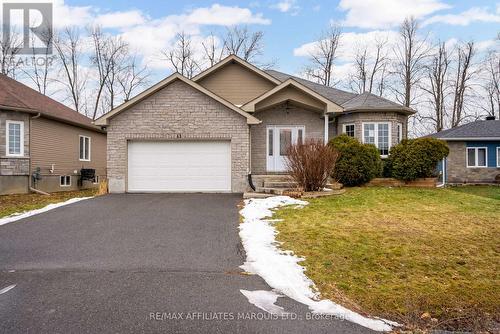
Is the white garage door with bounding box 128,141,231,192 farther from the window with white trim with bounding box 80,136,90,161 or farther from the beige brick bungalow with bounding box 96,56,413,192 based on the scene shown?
the window with white trim with bounding box 80,136,90,161

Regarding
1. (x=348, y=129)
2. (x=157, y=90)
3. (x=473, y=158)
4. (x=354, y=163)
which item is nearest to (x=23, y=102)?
(x=157, y=90)

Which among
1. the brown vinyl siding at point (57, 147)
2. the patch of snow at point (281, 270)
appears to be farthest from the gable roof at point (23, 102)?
the patch of snow at point (281, 270)

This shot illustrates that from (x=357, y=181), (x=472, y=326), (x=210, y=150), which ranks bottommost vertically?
(x=472, y=326)

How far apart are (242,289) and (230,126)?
32.3 feet

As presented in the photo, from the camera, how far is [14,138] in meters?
15.5

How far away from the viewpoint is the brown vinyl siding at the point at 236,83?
16828 mm

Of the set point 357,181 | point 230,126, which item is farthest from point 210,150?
point 357,181

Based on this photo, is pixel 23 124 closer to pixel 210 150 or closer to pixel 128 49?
pixel 210 150

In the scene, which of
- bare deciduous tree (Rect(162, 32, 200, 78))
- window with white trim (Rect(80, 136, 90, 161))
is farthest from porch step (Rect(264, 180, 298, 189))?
bare deciduous tree (Rect(162, 32, 200, 78))

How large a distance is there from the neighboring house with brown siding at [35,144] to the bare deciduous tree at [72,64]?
44.2 ft

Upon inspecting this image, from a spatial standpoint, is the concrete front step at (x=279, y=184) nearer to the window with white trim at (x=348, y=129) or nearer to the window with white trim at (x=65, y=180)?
the window with white trim at (x=348, y=129)

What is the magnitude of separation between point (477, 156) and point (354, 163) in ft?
40.2

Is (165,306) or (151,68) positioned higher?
(151,68)

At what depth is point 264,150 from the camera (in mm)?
15742
